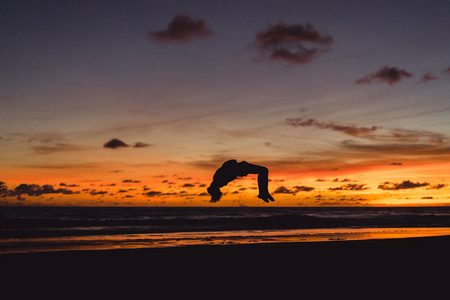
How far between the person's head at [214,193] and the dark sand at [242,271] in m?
5.08

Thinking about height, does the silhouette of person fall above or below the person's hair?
above

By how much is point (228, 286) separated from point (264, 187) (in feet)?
19.3

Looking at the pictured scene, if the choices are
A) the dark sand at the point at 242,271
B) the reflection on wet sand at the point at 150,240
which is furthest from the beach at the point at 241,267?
the reflection on wet sand at the point at 150,240

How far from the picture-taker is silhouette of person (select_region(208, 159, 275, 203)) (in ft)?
15.5

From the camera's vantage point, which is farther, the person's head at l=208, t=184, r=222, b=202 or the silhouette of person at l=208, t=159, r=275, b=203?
the person's head at l=208, t=184, r=222, b=202

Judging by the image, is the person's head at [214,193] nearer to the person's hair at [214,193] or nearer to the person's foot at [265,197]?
the person's hair at [214,193]

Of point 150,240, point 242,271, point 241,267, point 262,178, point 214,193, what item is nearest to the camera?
point 262,178

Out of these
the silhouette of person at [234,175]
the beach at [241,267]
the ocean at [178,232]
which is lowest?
the ocean at [178,232]

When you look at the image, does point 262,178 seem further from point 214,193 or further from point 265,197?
point 214,193

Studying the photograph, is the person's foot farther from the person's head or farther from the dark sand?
the dark sand

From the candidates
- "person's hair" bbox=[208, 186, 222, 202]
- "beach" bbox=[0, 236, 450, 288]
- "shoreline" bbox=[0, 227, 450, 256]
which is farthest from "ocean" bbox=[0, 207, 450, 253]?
"person's hair" bbox=[208, 186, 222, 202]

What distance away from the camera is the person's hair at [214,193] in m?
4.98

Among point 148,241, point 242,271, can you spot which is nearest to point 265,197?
point 242,271

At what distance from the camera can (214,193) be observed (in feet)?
16.4
